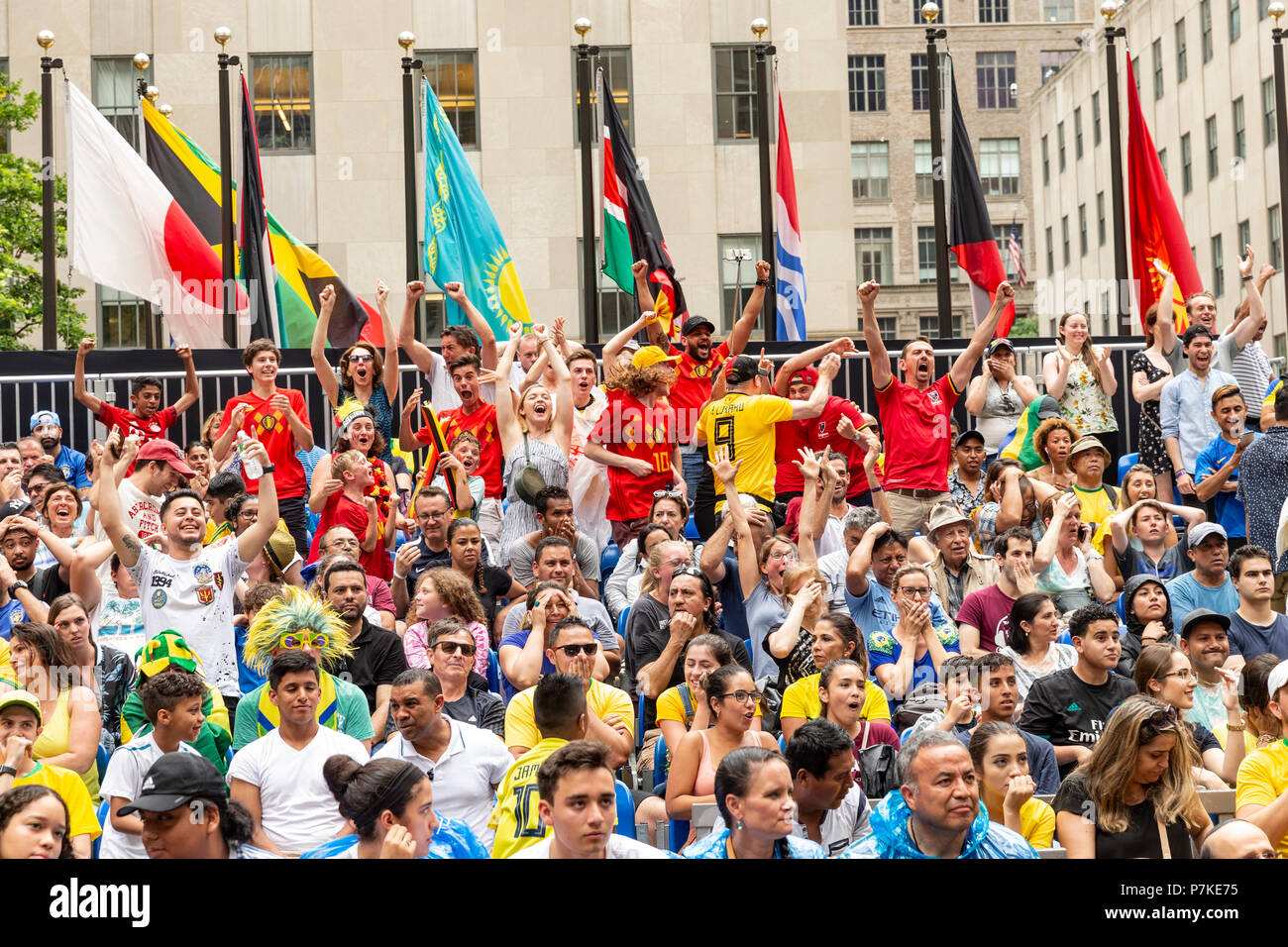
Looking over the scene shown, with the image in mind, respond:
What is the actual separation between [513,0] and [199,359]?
15.1 metres

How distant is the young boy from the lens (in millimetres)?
7480

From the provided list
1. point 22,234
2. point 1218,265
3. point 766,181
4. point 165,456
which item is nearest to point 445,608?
point 165,456

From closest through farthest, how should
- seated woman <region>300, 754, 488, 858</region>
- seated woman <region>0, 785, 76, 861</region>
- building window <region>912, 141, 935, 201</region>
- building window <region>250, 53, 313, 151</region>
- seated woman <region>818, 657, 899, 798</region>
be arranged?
seated woman <region>0, 785, 76, 861</region> < seated woman <region>300, 754, 488, 858</region> < seated woman <region>818, 657, 899, 798</region> < building window <region>250, 53, 313, 151</region> < building window <region>912, 141, 935, 201</region>

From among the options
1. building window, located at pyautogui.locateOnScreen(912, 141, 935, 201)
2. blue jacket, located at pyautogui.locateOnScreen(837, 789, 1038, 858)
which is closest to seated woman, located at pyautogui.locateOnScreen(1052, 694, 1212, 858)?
blue jacket, located at pyautogui.locateOnScreen(837, 789, 1038, 858)

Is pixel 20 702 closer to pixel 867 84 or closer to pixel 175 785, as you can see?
pixel 175 785

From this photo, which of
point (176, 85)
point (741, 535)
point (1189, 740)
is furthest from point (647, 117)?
point (1189, 740)

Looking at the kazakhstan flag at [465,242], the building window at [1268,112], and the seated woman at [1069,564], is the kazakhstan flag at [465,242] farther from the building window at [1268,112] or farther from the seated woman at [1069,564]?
the building window at [1268,112]

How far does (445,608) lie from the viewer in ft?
31.3

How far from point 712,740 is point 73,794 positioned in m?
2.80

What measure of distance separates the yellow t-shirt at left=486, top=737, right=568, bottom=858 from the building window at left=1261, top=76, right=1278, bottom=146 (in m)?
43.8

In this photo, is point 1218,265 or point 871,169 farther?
point 871,169

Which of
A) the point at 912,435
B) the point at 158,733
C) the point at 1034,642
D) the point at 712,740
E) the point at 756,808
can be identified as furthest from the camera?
the point at 912,435

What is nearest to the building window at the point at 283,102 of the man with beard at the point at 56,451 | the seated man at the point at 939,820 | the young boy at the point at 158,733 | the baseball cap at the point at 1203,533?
the man with beard at the point at 56,451

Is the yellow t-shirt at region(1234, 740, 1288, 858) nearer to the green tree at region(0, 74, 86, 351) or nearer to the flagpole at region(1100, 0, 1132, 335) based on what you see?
the flagpole at region(1100, 0, 1132, 335)
